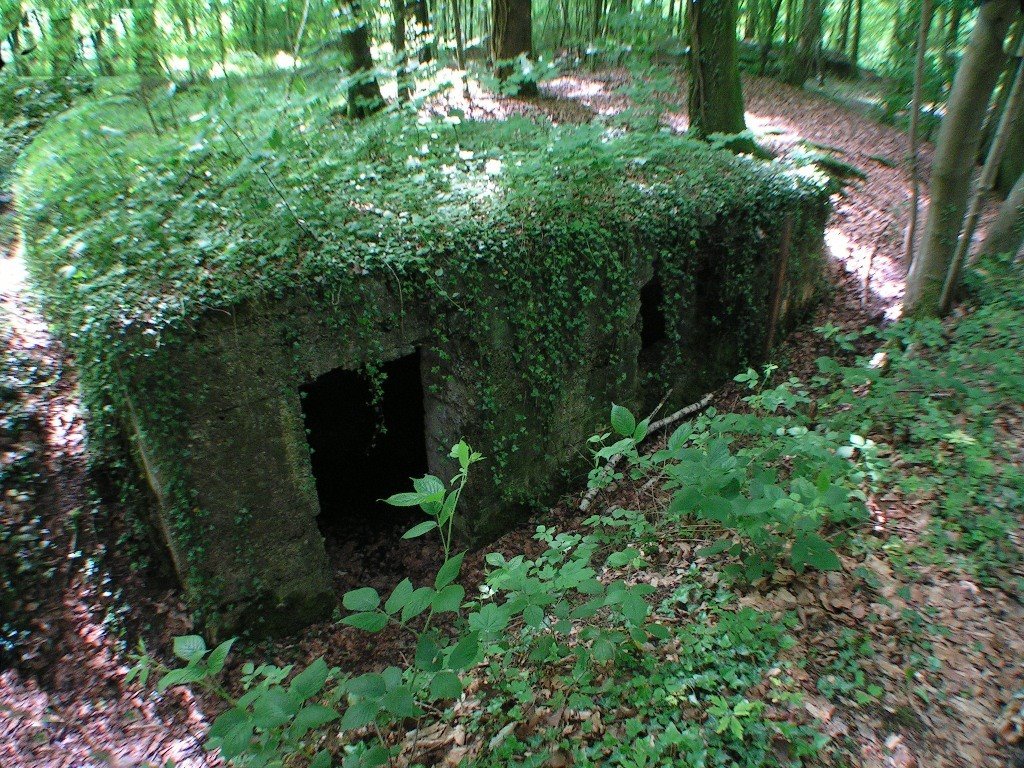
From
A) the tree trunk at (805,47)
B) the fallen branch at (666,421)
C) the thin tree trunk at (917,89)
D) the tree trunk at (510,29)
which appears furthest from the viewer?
the tree trunk at (805,47)

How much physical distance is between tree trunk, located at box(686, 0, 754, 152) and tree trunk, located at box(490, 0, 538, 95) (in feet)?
8.79

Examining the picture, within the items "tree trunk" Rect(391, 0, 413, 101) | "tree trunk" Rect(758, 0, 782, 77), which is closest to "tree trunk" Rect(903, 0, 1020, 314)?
"tree trunk" Rect(391, 0, 413, 101)

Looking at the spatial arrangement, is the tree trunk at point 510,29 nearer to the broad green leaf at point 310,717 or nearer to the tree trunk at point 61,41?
the tree trunk at point 61,41

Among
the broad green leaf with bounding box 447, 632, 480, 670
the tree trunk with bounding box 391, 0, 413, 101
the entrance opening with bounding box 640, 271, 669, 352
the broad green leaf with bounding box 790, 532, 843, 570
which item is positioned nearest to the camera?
the broad green leaf with bounding box 447, 632, 480, 670

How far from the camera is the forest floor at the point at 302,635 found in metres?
2.81

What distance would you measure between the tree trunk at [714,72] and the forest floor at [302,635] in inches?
232

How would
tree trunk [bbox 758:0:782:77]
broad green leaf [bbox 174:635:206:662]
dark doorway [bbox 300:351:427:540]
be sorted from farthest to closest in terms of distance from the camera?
tree trunk [bbox 758:0:782:77]
dark doorway [bbox 300:351:427:540]
broad green leaf [bbox 174:635:206:662]

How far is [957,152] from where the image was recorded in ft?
20.1

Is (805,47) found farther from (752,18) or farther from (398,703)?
(398,703)

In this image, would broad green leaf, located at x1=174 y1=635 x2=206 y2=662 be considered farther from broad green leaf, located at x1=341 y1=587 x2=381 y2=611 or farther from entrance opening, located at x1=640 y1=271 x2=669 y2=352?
entrance opening, located at x1=640 y1=271 x2=669 y2=352

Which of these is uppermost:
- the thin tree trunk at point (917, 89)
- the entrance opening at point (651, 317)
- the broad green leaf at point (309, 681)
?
the thin tree trunk at point (917, 89)

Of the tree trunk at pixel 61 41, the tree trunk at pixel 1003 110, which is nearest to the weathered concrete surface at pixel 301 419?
the tree trunk at pixel 61 41

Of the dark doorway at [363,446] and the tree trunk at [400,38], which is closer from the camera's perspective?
the dark doorway at [363,446]

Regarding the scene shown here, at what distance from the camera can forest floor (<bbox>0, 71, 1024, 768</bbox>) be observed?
2.81 meters
